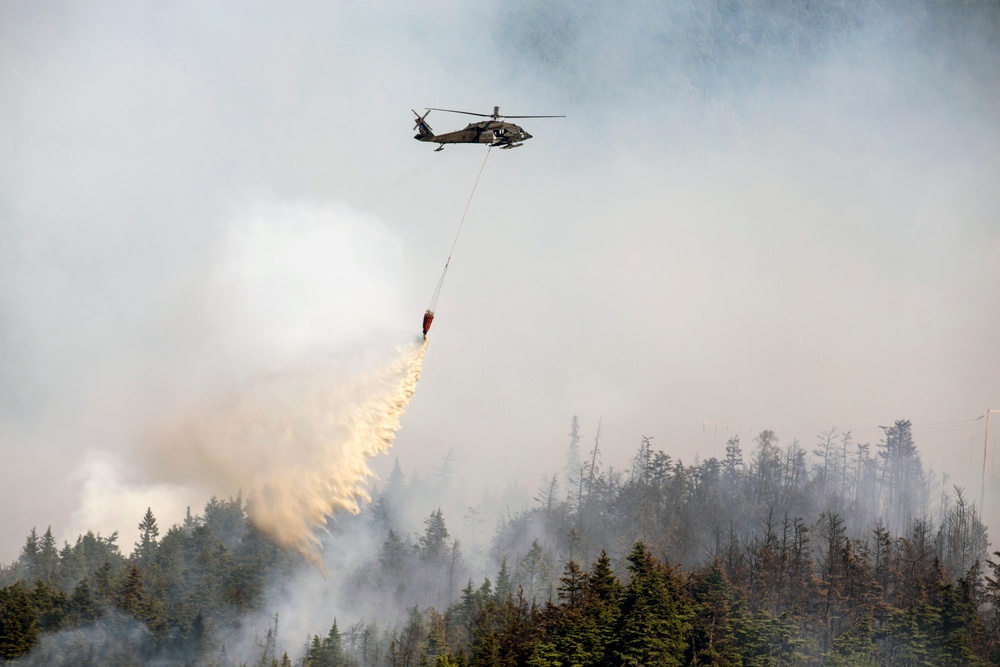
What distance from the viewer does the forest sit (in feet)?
270

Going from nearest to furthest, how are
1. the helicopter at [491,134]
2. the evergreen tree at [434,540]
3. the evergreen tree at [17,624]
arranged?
1. the helicopter at [491,134]
2. the evergreen tree at [17,624]
3. the evergreen tree at [434,540]

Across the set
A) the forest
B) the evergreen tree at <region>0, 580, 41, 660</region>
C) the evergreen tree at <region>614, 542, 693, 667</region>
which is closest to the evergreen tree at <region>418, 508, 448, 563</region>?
the forest

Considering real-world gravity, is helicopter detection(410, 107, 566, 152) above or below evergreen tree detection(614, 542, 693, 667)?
above

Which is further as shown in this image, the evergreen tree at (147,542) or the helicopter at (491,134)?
the evergreen tree at (147,542)

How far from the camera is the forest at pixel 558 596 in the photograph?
270ft

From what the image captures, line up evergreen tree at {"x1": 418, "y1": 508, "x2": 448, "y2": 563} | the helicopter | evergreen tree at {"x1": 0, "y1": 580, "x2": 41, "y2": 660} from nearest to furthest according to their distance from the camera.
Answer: the helicopter < evergreen tree at {"x1": 0, "y1": 580, "x2": 41, "y2": 660} < evergreen tree at {"x1": 418, "y1": 508, "x2": 448, "y2": 563}

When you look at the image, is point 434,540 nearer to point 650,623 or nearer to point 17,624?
point 17,624

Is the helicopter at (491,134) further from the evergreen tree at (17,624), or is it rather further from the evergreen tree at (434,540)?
the evergreen tree at (434,540)

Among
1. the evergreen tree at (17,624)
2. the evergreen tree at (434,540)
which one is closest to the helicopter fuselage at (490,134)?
the evergreen tree at (17,624)

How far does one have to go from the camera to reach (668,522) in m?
188

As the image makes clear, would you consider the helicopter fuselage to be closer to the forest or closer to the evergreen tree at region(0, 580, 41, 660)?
the forest

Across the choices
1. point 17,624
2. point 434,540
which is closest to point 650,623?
point 17,624

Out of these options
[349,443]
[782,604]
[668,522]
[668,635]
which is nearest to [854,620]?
[782,604]

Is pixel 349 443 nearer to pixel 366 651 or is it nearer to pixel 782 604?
pixel 782 604
